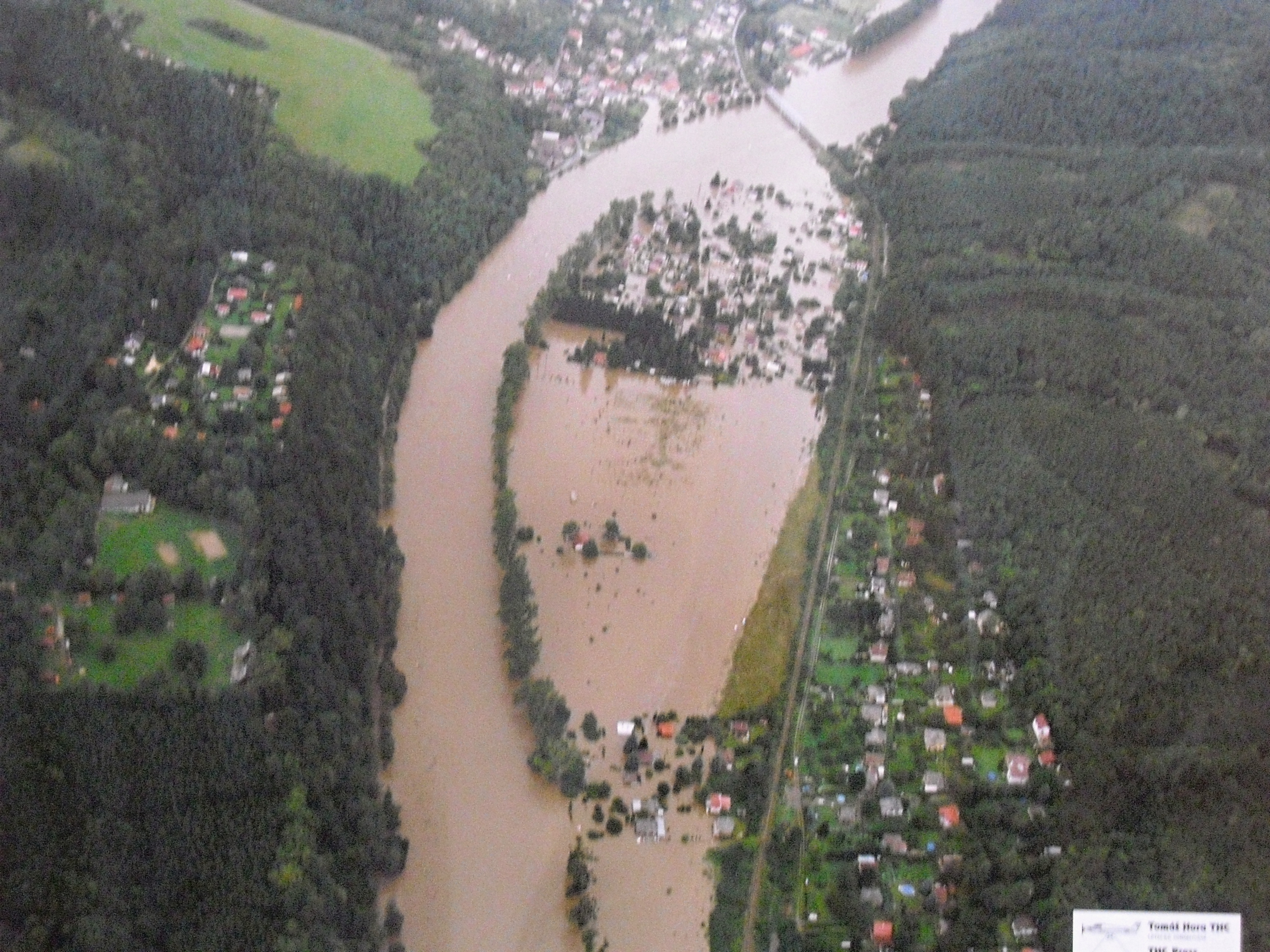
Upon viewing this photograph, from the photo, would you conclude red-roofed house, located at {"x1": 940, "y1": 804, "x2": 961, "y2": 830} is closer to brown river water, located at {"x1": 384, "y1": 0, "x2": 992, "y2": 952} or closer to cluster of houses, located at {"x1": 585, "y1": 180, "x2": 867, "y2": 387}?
brown river water, located at {"x1": 384, "y1": 0, "x2": 992, "y2": 952}

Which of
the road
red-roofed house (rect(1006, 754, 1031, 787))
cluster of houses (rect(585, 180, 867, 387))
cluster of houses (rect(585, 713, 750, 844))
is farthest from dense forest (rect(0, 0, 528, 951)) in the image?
red-roofed house (rect(1006, 754, 1031, 787))

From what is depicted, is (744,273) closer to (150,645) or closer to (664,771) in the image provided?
Answer: (664,771)

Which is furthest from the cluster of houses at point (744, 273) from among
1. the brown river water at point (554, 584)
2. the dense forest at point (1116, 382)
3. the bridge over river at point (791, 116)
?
the bridge over river at point (791, 116)

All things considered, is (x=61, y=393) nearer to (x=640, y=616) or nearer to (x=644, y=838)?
(x=640, y=616)

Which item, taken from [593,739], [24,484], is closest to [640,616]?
[593,739]

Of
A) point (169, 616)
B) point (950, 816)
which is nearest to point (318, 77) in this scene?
point (169, 616)

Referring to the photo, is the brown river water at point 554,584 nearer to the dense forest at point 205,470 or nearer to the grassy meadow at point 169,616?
the dense forest at point 205,470
